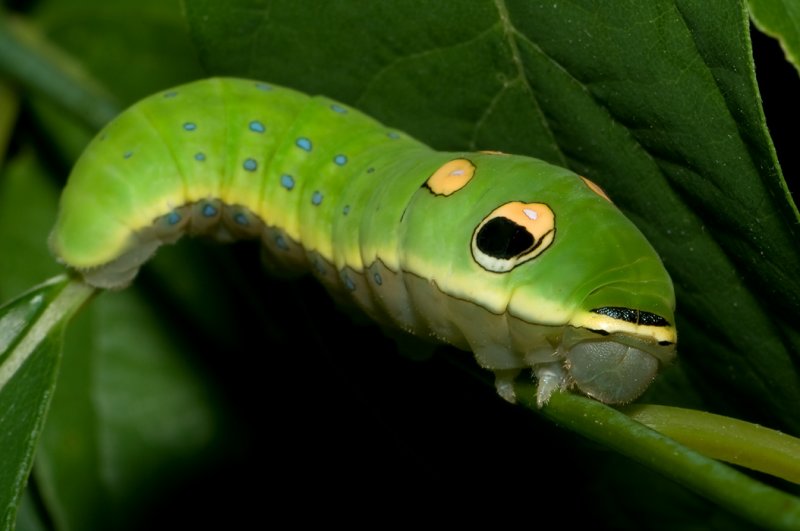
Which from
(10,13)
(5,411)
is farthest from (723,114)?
(10,13)

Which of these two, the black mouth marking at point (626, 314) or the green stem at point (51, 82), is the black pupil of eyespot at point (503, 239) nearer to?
the black mouth marking at point (626, 314)

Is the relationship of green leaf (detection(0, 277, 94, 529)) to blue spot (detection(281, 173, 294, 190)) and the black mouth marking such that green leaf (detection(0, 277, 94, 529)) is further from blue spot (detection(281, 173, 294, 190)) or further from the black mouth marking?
the black mouth marking

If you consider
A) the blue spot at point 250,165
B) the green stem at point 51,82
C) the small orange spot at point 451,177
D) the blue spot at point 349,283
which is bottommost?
the blue spot at point 349,283

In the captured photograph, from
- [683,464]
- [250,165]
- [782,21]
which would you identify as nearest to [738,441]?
[683,464]

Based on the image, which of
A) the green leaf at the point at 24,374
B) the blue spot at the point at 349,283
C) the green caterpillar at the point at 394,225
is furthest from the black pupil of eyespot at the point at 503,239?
the green leaf at the point at 24,374

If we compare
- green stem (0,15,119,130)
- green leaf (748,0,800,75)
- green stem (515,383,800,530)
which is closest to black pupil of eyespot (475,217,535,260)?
green stem (515,383,800,530)

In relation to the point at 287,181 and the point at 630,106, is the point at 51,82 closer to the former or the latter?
the point at 287,181

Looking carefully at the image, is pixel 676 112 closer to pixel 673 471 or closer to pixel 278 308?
pixel 673 471
